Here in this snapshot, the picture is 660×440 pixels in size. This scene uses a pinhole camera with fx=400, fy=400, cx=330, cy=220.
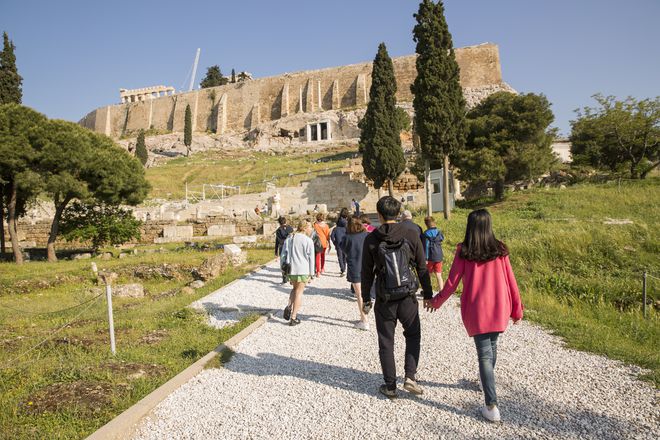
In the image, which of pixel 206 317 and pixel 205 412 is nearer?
pixel 205 412

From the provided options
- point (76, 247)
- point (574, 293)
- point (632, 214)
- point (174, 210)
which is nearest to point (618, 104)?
point (632, 214)

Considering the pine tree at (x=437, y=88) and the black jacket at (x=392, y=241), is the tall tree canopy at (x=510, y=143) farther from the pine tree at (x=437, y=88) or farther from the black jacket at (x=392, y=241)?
the black jacket at (x=392, y=241)

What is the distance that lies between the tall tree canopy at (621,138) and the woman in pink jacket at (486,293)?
96.0 feet

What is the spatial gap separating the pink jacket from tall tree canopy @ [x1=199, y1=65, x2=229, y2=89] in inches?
4048

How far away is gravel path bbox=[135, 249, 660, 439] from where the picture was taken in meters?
3.16

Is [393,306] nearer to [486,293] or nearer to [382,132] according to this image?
[486,293]

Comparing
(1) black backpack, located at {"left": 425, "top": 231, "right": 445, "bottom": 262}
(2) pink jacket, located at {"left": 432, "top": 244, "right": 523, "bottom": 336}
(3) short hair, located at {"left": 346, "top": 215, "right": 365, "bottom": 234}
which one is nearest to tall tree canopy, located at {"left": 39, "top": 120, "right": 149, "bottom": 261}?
(3) short hair, located at {"left": 346, "top": 215, "right": 365, "bottom": 234}

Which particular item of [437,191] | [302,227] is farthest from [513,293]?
[437,191]

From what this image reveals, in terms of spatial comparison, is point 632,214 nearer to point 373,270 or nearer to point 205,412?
point 373,270

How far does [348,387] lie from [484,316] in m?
1.56

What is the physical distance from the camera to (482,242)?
334cm

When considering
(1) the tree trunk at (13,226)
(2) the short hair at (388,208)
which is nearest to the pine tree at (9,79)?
(1) the tree trunk at (13,226)

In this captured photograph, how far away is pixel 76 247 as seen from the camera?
23.6m

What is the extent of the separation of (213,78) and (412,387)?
104860 millimetres
